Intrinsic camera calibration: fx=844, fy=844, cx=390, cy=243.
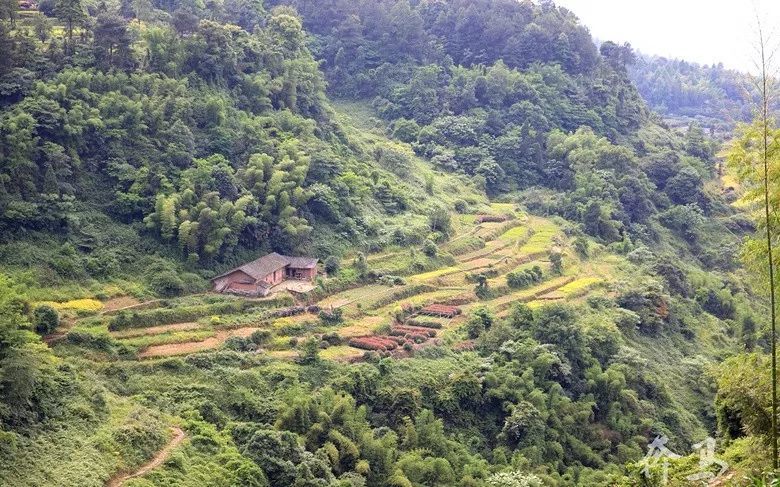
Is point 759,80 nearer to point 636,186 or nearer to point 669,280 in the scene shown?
point 669,280

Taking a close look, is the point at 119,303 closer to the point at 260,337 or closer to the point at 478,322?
the point at 260,337

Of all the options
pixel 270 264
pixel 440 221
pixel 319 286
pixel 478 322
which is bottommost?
pixel 478 322

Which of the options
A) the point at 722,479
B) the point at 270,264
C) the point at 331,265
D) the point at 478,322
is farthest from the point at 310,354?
the point at 722,479

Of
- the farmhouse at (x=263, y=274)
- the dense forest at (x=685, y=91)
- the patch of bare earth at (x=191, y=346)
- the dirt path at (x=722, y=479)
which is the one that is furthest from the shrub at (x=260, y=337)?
the dense forest at (x=685, y=91)

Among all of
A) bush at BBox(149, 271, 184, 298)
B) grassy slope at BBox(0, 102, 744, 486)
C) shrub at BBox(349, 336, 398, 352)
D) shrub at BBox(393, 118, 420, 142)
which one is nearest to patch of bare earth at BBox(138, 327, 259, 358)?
grassy slope at BBox(0, 102, 744, 486)

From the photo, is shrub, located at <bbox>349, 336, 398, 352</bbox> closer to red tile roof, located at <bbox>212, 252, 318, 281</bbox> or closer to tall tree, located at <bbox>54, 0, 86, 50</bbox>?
red tile roof, located at <bbox>212, 252, 318, 281</bbox>

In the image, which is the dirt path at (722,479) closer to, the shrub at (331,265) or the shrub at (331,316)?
the shrub at (331,316)
